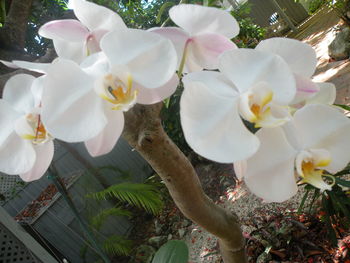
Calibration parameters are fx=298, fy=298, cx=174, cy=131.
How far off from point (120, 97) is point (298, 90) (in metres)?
0.14

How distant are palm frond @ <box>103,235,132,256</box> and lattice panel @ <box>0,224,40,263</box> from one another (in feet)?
2.41

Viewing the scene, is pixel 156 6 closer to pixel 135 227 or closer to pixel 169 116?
pixel 169 116

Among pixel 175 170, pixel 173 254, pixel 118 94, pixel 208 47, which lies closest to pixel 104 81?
pixel 118 94

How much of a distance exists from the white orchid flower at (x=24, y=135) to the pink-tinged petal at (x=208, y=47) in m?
0.14

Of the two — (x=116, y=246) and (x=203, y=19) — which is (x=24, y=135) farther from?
(x=116, y=246)

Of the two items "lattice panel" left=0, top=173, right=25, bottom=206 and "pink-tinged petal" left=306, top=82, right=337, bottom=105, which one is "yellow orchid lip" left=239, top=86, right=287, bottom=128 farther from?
"lattice panel" left=0, top=173, right=25, bottom=206

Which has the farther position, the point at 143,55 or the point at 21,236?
the point at 21,236

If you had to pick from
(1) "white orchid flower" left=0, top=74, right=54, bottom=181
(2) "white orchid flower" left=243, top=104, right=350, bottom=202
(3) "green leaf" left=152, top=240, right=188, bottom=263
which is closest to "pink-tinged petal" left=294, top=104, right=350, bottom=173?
(2) "white orchid flower" left=243, top=104, right=350, bottom=202

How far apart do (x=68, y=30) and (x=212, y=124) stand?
0.17 metres

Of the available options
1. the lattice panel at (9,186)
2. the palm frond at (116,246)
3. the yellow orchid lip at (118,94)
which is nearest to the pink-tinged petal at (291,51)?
the yellow orchid lip at (118,94)

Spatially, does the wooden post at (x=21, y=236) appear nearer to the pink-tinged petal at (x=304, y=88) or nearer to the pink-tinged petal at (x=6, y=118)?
the pink-tinged petal at (x=6, y=118)

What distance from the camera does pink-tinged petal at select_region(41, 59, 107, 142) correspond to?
21cm

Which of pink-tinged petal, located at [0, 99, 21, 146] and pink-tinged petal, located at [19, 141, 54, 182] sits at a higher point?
pink-tinged petal, located at [0, 99, 21, 146]

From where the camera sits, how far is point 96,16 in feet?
0.86
